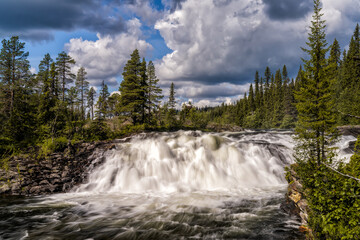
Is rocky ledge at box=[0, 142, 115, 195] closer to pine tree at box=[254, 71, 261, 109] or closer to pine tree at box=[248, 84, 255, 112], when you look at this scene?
pine tree at box=[248, 84, 255, 112]

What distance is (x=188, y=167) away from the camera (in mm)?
14398

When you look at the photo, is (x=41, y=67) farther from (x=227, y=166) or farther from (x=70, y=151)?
(x=227, y=166)

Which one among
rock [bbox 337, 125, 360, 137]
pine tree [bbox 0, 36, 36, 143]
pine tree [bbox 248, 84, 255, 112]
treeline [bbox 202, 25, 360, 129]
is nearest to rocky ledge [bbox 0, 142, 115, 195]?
pine tree [bbox 0, 36, 36, 143]

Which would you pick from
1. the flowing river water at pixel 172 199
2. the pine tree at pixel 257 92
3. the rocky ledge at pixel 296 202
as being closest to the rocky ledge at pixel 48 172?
the flowing river water at pixel 172 199

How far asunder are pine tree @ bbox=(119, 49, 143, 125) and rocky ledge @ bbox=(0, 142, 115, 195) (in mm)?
15247

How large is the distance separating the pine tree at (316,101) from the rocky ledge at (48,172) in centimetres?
1488

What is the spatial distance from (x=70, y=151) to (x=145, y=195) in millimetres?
8676

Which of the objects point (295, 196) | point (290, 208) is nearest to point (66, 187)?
point (290, 208)

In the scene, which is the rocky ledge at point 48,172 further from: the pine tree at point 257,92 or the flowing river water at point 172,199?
the pine tree at point 257,92

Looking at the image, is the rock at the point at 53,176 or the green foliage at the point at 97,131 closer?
the rock at the point at 53,176

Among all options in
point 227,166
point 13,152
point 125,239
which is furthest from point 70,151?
point 227,166

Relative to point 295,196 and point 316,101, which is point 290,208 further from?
point 316,101

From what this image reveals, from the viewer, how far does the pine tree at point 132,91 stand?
3018 cm

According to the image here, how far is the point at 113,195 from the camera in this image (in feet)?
38.4
